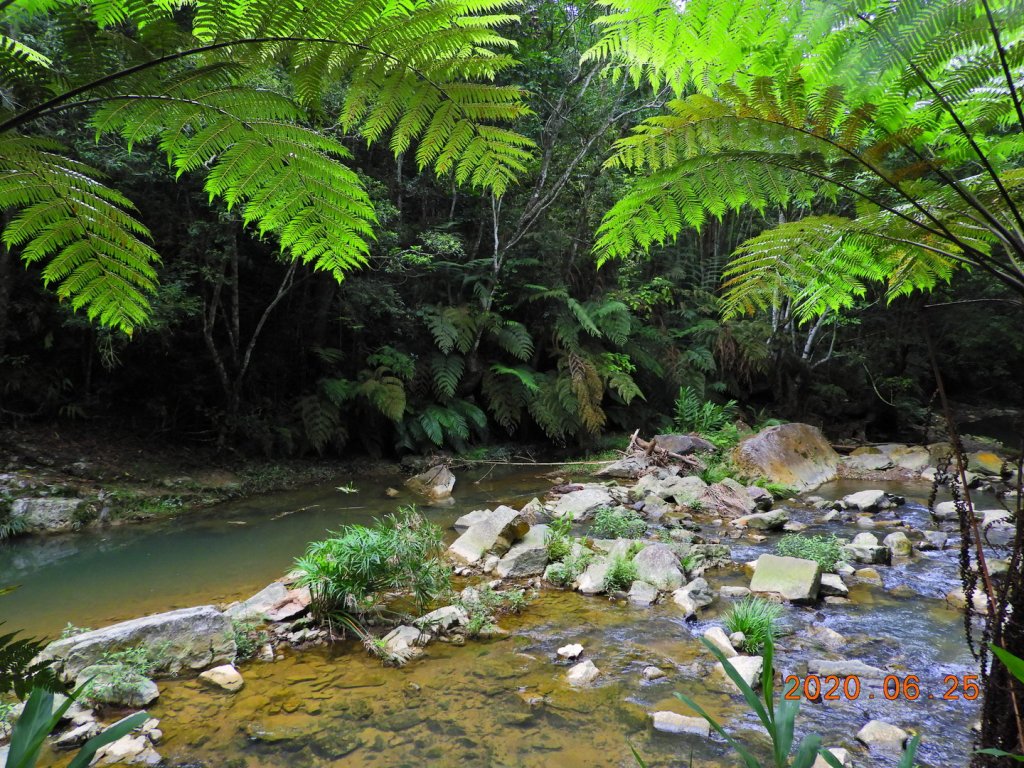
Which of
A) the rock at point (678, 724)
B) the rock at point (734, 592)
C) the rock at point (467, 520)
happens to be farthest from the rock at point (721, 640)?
the rock at point (467, 520)

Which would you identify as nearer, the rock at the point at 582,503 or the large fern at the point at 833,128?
the large fern at the point at 833,128

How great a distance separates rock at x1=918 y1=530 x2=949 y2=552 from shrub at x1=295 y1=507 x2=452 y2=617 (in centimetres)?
423

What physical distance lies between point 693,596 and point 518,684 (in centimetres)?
157

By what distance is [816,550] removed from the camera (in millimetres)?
4445

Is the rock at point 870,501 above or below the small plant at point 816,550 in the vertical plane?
below

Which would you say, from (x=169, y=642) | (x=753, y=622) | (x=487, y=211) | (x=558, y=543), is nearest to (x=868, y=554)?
(x=753, y=622)

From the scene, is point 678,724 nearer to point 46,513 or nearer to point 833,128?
point 833,128

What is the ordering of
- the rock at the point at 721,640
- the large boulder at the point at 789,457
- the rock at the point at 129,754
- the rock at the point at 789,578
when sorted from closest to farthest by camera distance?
the rock at the point at 129,754
the rock at the point at 721,640
the rock at the point at 789,578
the large boulder at the point at 789,457

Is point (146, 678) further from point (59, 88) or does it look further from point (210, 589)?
point (59, 88)

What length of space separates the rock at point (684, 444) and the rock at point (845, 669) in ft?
17.9

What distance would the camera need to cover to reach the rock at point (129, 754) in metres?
2.18

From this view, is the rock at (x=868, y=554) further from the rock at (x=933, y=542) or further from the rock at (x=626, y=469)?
the rock at (x=626, y=469)

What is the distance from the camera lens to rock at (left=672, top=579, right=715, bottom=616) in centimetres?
360

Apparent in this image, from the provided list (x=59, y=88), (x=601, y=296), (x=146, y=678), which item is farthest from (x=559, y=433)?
(x=59, y=88)
